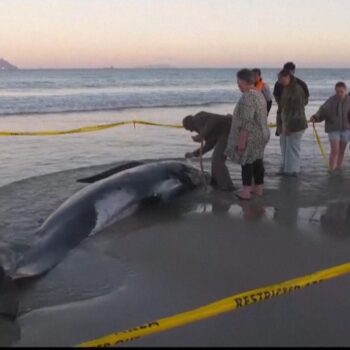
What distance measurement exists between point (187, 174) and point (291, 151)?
2667 mm

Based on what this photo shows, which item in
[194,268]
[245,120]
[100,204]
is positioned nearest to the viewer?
[194,268]

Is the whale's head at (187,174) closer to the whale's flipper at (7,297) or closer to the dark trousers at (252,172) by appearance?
the dark trousers at (252,172)

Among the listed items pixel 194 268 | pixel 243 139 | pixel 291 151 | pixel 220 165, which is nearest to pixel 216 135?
pixel 220 165

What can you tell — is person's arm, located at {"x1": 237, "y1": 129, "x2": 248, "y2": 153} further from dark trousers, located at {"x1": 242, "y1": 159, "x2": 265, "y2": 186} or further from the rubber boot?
the rubber boot

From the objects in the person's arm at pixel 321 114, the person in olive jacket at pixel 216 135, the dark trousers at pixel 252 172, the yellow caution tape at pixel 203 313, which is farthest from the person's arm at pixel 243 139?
the yellow caution tape at pixel 203 313

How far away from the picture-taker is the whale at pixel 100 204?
6.41 meters

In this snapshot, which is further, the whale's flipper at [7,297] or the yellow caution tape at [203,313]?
the whale's flipper at [7,297]

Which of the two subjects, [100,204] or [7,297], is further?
[100,204]

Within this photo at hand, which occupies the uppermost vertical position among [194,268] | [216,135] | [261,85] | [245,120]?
[261,85]

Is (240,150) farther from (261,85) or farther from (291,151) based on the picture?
(261,85)

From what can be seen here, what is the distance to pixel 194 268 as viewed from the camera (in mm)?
6402

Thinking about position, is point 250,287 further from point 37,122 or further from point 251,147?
point 37,122

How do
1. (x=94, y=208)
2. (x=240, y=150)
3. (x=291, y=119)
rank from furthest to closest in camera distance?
(x=291, y=119), (x=240, y=150), (x=94, y=208)

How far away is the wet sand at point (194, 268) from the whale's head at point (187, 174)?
240mm
